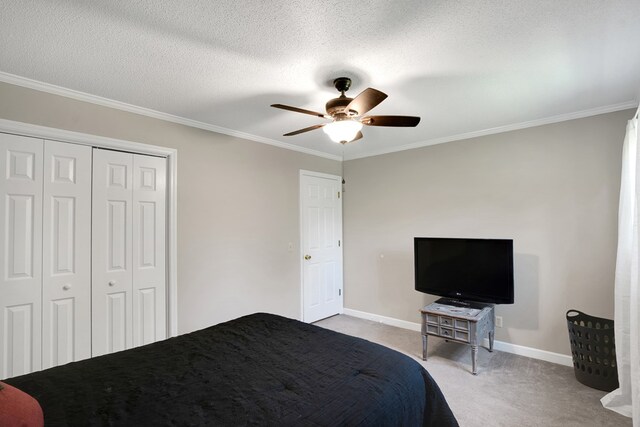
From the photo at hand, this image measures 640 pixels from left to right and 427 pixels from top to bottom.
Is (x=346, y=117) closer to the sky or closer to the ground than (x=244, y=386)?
closer to the sky

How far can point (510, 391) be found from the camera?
103 inches

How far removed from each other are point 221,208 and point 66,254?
1.37 metres

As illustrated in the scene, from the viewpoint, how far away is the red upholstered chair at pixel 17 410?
0.96 m

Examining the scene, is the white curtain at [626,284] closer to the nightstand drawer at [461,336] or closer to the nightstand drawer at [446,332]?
the nightstand drawer at [461,336]

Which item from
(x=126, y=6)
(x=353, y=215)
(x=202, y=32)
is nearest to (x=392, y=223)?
(x=353, y=215)

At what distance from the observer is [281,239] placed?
400 cm

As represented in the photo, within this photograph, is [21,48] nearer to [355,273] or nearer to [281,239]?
[281,239]

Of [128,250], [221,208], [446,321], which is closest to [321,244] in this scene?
[221,208]

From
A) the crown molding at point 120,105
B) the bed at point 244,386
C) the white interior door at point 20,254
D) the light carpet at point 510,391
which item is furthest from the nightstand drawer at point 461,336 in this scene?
the white interior door at point 20,254

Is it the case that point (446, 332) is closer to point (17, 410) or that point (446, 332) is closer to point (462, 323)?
point (462, 323)

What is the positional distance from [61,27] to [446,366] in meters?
3.90

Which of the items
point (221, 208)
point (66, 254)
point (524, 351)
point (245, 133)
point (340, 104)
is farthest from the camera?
point (245, 133)

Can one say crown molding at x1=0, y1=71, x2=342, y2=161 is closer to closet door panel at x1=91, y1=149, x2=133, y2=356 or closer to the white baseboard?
closet door panel at x1=91, y1=149, x2=133, y2=356

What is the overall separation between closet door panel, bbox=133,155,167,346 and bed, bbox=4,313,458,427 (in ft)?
3.59
